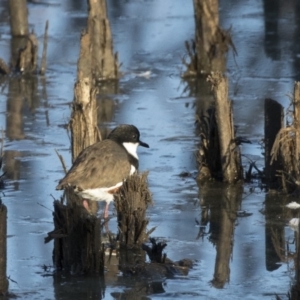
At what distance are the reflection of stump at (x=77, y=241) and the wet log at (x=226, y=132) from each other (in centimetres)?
277

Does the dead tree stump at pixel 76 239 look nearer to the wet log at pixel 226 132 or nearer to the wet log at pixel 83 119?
the wet log at pixel 83 119

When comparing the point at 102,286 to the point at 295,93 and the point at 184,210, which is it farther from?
the point at 295,93

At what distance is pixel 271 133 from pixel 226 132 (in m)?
0.43

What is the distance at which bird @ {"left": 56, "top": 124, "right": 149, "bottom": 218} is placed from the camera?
913cm

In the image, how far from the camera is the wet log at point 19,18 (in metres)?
18.3

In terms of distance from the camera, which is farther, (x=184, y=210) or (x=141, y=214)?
(x=184, y=210)

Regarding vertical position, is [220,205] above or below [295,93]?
below

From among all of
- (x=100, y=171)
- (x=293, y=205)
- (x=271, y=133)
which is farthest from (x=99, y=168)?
(x=271, y=133)

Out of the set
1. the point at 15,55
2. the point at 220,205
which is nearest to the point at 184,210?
the point at 220,205

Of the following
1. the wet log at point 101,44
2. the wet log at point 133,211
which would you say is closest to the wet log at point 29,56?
the wet log at point 101,44

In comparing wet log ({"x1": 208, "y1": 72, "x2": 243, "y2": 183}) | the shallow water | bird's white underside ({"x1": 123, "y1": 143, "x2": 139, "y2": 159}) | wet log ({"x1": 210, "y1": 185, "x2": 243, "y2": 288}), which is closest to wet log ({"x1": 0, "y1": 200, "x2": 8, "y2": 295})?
the shallow water

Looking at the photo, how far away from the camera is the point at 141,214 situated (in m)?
8.34

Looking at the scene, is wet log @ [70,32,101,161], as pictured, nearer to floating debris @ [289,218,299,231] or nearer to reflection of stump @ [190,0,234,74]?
floating debris @ [289,218,299,231]

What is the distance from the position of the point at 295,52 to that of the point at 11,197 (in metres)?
8.73
